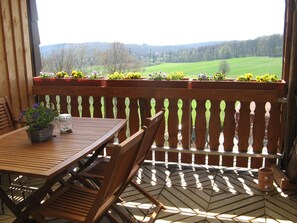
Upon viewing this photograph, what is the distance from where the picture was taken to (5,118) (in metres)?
3.57

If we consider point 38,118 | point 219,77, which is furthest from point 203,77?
point 38,118

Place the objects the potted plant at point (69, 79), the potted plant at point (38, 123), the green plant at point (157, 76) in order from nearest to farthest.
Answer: the potted plant at point (38, 123) < the green plant at point (157, 76) < the potted plant at point (69, 79)

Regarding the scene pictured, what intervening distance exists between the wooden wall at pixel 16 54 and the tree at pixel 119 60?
1.12 metres

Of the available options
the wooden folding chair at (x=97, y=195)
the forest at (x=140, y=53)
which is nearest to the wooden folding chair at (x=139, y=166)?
the wooden folding chair at (x=97, y=195)

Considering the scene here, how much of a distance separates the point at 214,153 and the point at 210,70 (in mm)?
1117

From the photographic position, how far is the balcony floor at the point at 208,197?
2947 mm

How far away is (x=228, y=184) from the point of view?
3.66 metres

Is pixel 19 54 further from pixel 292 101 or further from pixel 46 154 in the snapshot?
pixel 292 101

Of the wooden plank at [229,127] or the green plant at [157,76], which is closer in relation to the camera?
the wooden plank at [229,127]

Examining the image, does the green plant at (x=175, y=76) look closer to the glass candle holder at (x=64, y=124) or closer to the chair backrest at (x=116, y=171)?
the glass candle holder at (x=64, y=124)

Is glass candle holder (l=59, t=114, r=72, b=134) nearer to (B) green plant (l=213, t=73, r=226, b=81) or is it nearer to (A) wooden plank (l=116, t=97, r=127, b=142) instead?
(A) wooden plank (l=116, t=97, r=127, b=142)

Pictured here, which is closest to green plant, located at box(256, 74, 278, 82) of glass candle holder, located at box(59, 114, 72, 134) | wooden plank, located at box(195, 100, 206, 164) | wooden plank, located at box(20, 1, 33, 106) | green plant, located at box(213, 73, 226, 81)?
green plant, located at box(213, 73, 226, 81)

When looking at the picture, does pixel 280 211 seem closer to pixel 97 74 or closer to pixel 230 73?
pixel 230 73

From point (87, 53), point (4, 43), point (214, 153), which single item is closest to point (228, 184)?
point (214, 153)
